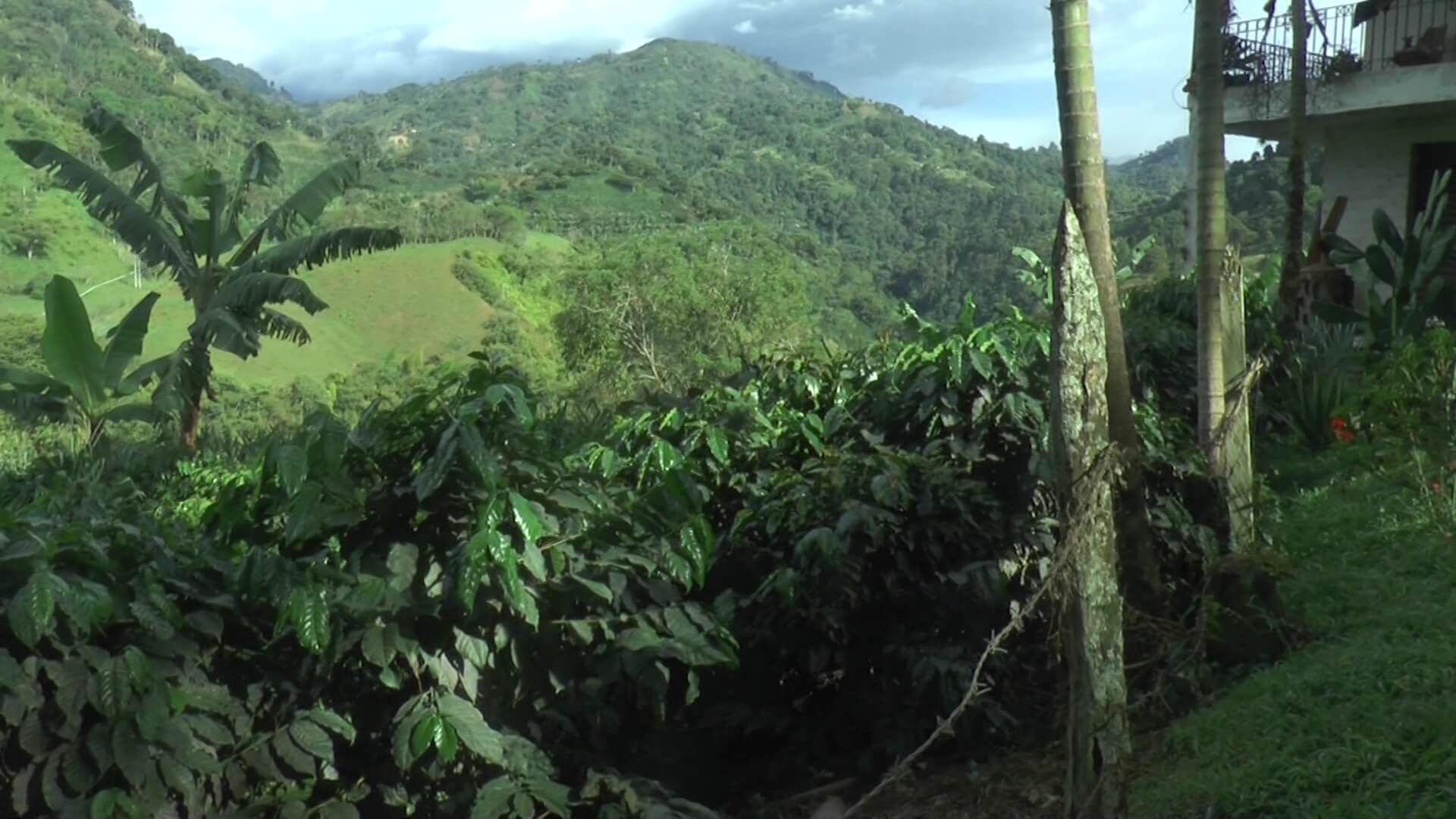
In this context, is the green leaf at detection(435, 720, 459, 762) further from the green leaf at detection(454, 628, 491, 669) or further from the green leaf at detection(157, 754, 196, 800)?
the green leaf at detection(157, 754, 196, 800)

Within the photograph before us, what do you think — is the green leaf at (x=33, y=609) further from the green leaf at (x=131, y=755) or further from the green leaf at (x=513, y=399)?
the green leaf at (x=513, y=399)

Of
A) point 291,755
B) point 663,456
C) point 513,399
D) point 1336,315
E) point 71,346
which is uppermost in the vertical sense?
point 513,399

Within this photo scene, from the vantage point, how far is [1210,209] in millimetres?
5793

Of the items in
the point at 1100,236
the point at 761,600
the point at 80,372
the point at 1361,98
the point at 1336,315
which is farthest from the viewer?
the point at 1361,98

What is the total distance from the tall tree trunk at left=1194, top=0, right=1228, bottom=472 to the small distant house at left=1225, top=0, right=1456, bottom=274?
726 cm

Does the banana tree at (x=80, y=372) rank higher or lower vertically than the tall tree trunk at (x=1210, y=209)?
lower

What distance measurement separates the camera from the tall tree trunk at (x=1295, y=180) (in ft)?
33.9

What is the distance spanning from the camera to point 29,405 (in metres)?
12.8

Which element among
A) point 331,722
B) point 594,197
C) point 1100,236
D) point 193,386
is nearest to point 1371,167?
point 1100,236

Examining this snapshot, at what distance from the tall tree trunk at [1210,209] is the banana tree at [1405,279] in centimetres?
420

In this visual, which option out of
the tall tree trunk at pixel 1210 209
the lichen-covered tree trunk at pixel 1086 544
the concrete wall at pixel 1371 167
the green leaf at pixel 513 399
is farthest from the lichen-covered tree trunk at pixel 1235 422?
the concrete wall at pixel 1371 167

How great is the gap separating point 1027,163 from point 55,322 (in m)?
105

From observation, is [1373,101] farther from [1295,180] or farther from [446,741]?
[446,741]

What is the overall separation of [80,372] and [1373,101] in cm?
1201
